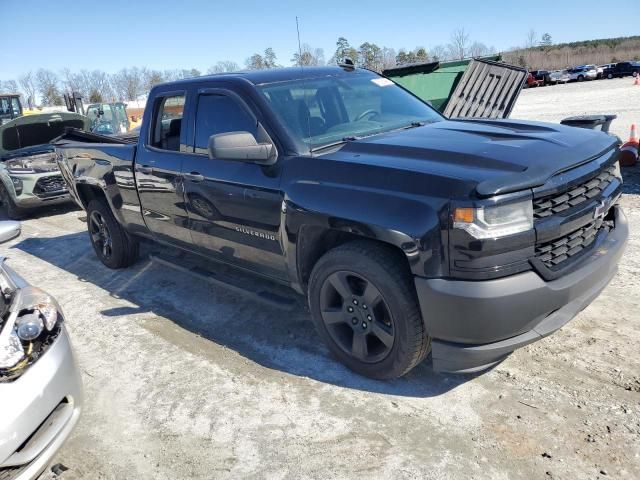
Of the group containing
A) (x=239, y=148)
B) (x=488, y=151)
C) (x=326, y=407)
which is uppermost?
(x=239, y=148)

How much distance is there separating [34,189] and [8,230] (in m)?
6.29

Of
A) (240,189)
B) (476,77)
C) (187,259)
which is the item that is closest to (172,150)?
(240,189)

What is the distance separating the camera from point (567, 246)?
287 cm

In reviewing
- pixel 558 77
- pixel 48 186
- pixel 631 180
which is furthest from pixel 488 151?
pixel 558 77

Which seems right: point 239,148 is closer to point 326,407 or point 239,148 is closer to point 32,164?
→ point 326,407

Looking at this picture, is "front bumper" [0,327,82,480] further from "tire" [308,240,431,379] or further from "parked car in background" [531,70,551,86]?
"parked car in background" [531,70,551,86]

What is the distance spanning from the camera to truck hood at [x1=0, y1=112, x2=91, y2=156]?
9500 millimetres

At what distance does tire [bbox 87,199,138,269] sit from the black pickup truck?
1310 mm

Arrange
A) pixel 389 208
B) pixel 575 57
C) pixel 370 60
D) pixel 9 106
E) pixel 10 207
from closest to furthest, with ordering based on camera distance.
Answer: pixel 389 208, pixel 10 207, pixel 9 106, pixel 370 60, pixel 575 57

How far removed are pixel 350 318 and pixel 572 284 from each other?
1284 millimetres

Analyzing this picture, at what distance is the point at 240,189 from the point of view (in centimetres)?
374

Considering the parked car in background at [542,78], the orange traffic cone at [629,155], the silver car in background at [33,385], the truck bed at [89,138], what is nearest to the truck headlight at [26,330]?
the silver car in background at [33,385]

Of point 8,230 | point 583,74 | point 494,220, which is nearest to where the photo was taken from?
point 494,220

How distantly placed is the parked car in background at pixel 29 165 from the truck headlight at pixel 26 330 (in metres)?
6.69
